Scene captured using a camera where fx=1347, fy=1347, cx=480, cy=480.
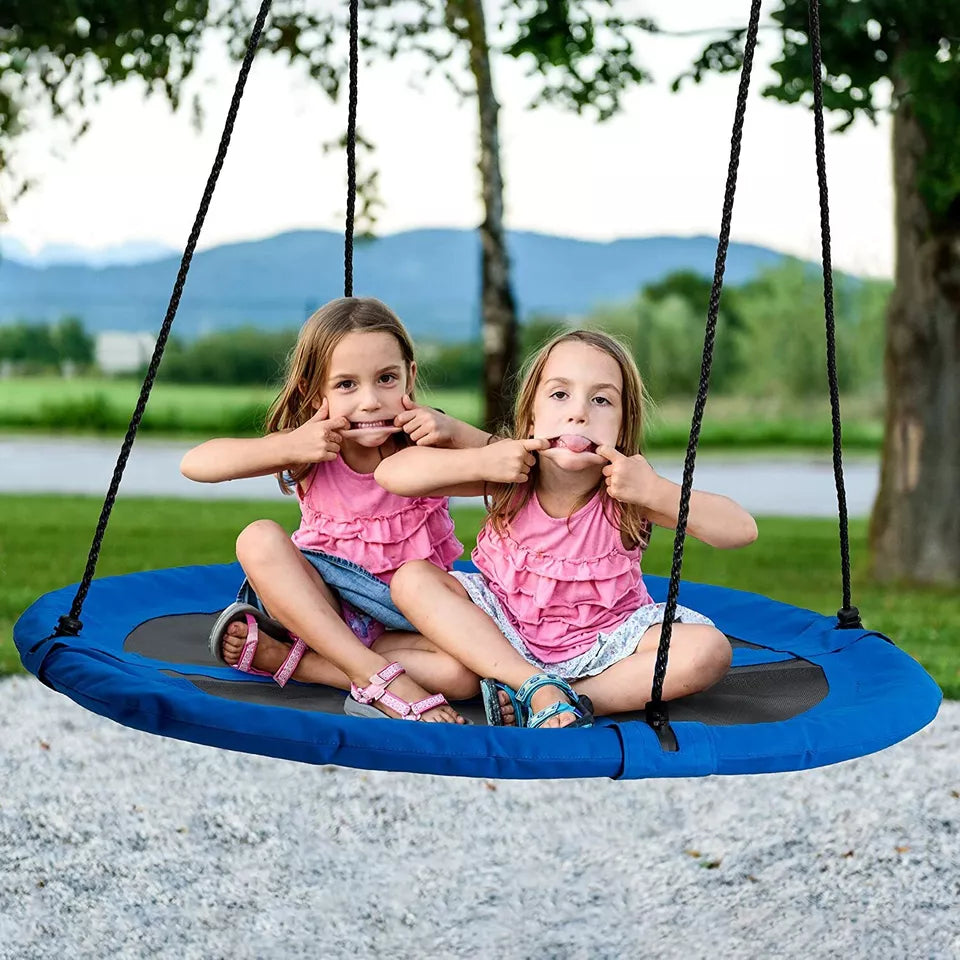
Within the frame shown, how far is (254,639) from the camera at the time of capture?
2004 mm

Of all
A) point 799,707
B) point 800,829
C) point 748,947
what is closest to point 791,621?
point 799,707

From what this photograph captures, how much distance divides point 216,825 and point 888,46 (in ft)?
10.8

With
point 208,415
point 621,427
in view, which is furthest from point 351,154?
point 208,415

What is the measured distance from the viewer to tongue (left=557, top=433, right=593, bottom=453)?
6.00 ft

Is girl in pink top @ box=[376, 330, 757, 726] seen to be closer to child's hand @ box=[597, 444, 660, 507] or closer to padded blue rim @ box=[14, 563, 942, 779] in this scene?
child's hand @ box=[597, 444, 660, 507]

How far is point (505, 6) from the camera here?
463cm

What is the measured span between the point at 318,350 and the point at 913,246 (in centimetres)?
345

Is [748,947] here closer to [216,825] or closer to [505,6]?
[216,825]

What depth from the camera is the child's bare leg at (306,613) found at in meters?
1.86

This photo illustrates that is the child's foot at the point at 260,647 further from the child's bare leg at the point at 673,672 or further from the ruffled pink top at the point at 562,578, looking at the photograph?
the child's bare leg at the point at 673,672

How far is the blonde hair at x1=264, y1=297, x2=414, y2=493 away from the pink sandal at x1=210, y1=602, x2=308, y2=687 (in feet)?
0.77

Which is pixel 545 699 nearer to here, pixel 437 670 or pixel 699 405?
pixel 437 670

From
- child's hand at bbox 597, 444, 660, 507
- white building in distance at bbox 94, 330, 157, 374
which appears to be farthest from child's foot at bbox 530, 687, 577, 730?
white building in distance at bbox 94, 330, 157, 374

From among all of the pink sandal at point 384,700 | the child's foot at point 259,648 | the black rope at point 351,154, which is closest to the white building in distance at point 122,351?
the black rope at point 351,154
